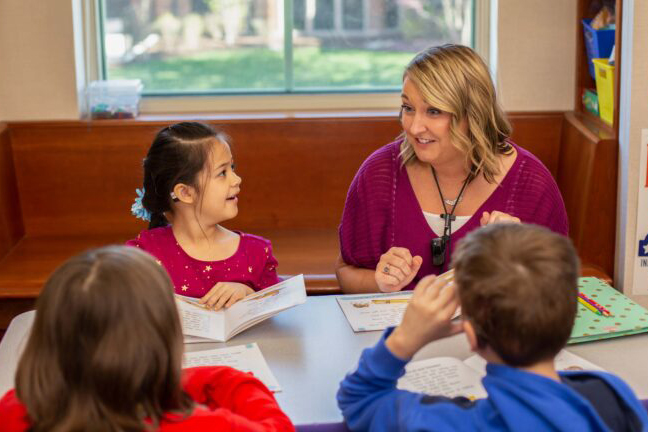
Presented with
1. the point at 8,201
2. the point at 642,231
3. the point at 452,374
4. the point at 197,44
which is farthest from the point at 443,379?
the point at 197,44

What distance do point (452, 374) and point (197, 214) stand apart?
0.89 m

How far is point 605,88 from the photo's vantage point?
122 inches

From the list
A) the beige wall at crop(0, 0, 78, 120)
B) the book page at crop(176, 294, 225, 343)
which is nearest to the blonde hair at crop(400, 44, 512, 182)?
the book page at crop(176, 294, 225, 343)

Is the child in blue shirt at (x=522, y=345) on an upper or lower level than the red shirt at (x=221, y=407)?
upper

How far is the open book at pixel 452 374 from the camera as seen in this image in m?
1.61

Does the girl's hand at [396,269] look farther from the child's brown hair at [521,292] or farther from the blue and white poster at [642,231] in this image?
the blue and white poster at [642,231]

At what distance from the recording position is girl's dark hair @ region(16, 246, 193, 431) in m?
1.19

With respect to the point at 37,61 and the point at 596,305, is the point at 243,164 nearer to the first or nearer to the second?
the point at 37,61

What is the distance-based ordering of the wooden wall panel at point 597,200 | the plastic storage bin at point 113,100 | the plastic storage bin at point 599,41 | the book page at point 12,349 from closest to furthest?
1. the book page at point 12,349
2. the wooden wall panel at point 597,200
3. the plastic storage bin at point 599,41
4. the plastic storage bin at point 113,100

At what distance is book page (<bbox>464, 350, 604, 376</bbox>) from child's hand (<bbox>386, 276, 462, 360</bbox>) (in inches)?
10.6

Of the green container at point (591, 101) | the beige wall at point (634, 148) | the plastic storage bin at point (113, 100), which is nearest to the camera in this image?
the beige wall at point (634, 148)

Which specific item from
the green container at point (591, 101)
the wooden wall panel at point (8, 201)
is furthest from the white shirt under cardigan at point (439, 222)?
the wooden wall panel at point (8, 201)

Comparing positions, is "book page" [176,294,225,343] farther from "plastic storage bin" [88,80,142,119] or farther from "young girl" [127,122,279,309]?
"plastic storage bin" [88,80,142,119]

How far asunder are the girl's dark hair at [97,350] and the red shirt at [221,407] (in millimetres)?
74
